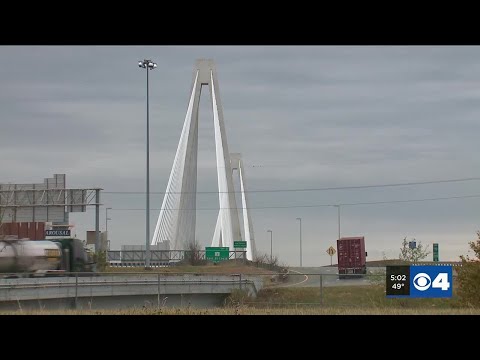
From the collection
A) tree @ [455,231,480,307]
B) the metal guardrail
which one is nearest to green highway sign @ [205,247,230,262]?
the metal guardrail

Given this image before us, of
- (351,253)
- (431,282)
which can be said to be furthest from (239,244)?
(431,282)

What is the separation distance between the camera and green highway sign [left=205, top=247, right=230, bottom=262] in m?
76.4

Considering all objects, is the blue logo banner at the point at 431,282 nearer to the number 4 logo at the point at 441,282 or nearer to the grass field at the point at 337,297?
the number 4 logo at the point at 441,282

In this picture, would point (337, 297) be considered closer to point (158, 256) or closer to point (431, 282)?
point (431, 282)

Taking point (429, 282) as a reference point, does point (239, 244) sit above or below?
above

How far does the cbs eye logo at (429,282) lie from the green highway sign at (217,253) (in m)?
41.7

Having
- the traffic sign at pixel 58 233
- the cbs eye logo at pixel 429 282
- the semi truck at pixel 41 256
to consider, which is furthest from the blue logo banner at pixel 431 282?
the traffic sign at pixel 58 233

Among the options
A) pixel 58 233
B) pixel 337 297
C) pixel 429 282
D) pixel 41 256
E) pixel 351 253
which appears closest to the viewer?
pixel 429 282

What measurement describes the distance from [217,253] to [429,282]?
1714 inches

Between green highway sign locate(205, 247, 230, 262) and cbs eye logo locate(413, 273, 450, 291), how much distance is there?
41721mm

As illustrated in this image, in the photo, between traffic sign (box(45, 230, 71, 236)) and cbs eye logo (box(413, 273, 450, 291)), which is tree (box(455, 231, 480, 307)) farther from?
traffic sign (box(45, 230, 71, 236))

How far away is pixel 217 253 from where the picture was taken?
76.8 meters
